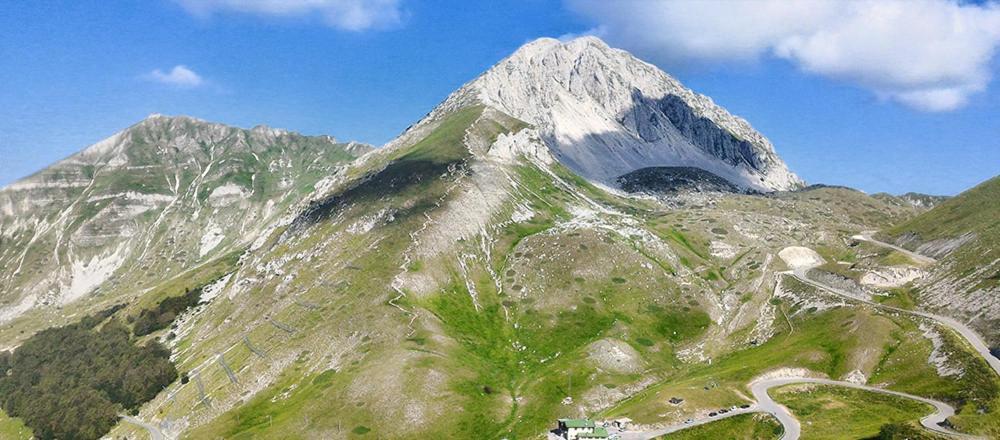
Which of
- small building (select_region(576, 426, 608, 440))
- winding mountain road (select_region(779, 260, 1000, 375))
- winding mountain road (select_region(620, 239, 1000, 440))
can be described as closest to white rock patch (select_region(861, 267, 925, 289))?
winding mountain road (select_region(779, 260, 1000, 375))

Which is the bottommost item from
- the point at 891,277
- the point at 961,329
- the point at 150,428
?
the point at 961,329

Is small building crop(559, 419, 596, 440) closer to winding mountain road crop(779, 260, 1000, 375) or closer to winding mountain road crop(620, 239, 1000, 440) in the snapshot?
winding mountain road crop(620, 239, 1000, 440)

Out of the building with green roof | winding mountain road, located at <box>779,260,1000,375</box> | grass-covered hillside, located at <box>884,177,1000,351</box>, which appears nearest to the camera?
the building with green roof

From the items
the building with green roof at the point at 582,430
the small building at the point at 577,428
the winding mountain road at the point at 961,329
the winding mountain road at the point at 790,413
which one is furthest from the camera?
the winding mountain road at the point at 961,329

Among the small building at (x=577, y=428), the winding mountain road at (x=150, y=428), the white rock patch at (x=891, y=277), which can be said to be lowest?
the white rock patch at (x=891, y=277)

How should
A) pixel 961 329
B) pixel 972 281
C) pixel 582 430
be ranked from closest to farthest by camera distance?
1. pixel 582 430
2. pixel 961 329
3. pixel 972 281

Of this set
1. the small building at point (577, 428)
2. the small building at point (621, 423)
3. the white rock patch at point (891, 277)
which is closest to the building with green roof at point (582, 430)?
the small building at point (577, 428)

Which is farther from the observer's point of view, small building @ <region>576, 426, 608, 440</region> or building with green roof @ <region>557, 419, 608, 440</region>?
building with green roof @ <region>557, 419, 608, 440</region>

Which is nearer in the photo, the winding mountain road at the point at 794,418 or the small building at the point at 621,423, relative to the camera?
the winding mountain road at the point at 794,418

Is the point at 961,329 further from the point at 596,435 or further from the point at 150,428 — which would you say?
the point at 150,428

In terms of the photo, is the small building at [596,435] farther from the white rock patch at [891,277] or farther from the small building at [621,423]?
the white rock patch at [891,277]

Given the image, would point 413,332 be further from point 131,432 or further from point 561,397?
point 131,432

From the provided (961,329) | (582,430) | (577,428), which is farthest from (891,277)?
(577,428)
